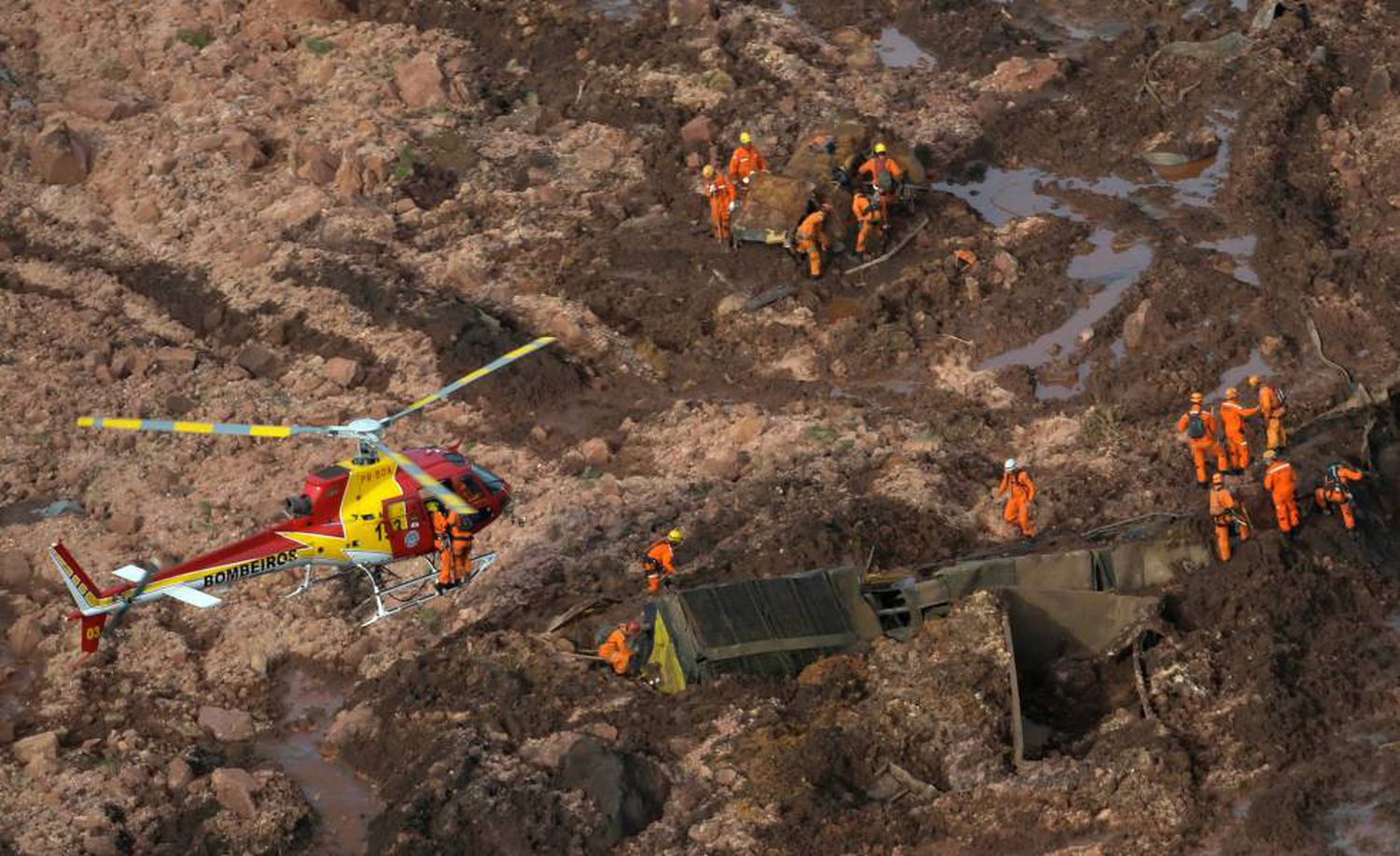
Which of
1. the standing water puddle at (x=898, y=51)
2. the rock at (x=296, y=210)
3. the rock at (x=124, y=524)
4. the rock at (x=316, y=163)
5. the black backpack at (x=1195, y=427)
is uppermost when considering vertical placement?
the black backpack at (x=1195, y=427)

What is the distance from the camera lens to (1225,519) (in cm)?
2005

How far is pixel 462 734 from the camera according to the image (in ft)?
64.8

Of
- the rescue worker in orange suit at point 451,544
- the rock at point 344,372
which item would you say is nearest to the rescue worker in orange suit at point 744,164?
the rock at point 344,372

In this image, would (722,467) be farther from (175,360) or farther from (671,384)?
(175,360)

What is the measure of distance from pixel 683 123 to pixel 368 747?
12.8 meters

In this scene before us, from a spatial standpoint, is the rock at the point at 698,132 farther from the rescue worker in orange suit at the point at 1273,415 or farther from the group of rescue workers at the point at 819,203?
the rescue worker in orange suit at the point at 1273,415

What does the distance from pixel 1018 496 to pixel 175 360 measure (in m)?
11.4

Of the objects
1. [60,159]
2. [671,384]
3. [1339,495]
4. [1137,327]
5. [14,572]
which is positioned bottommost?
[14,572]

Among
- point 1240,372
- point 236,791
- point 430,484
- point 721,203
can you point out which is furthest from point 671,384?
point 236,791

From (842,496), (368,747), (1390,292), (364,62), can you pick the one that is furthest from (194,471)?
(1390,292)

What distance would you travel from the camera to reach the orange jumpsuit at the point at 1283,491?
65.8ft

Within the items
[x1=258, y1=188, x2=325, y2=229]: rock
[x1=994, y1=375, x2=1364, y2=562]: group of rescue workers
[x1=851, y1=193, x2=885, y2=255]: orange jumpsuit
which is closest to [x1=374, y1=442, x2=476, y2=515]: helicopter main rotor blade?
[x1=994, y1=375, x2=1364, y2=562]: group of rescue workers

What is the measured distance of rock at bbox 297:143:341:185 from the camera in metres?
30.1

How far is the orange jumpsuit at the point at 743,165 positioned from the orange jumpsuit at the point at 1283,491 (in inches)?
382
